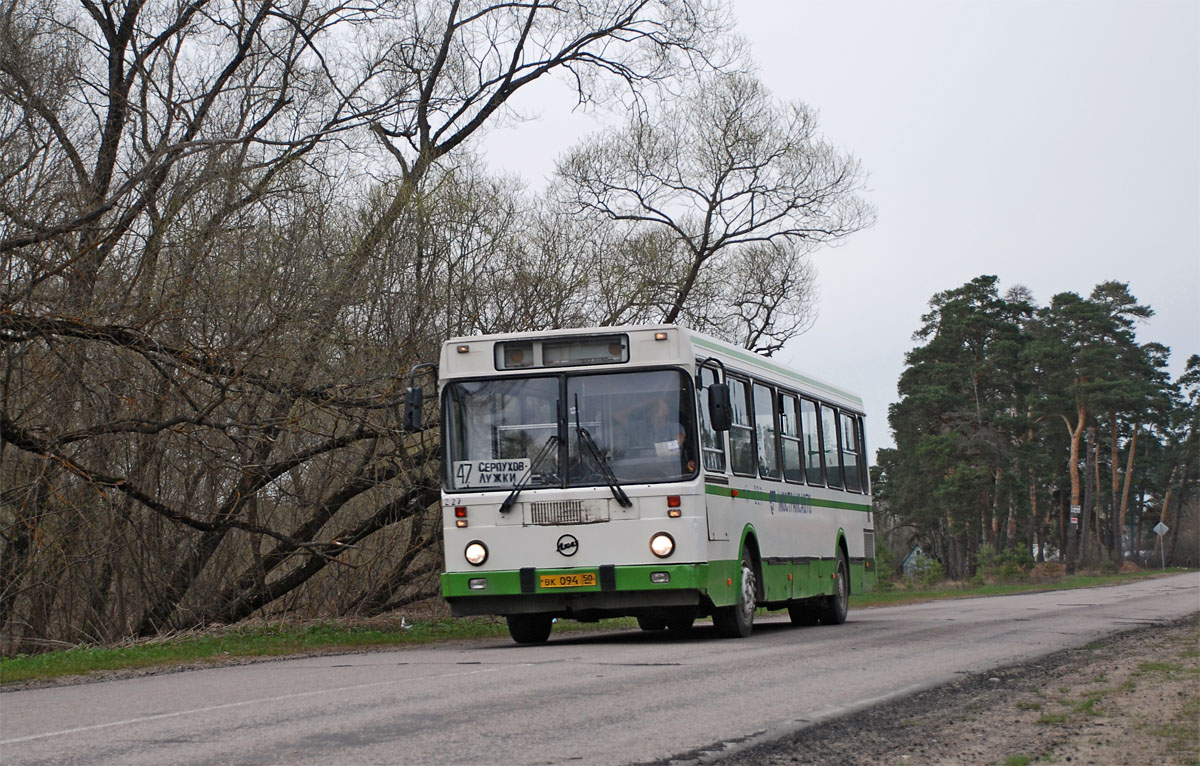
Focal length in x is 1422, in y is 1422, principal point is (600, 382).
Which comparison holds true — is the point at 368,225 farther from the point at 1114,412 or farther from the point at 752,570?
the point at 1114,412

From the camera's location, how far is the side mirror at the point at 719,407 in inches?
556

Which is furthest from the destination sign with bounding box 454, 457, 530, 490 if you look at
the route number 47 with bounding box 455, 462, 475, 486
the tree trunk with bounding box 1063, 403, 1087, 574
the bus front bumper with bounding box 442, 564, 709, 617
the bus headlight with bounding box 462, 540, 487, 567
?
the tree trunk with bounding box 1063, 403, 1087, 574

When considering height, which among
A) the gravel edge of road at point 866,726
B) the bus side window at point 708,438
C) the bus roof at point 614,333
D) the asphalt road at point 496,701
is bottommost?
the gravel edge of road at point 866,726

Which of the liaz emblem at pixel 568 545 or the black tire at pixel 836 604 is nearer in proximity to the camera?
the liaz emblem at pixel 568 545

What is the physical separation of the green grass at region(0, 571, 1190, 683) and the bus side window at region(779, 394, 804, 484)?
12.7 ft

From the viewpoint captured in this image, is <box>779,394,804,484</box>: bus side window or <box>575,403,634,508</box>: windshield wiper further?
<box>779,394,804,484</box>: bus side window

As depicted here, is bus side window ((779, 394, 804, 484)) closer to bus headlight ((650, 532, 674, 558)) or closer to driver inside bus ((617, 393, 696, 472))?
driver inside bus ((617, 393, 696, 472))

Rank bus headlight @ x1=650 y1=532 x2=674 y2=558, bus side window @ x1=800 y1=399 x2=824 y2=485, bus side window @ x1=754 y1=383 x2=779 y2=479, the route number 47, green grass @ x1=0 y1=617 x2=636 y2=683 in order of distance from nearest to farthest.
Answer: green grass @ x1=0 y1=617 x2=636 y2=683 < bus headlight @ x1=650 y1=532 x2=674 y2=558 < the route number 47 < bus side window @ x1=754 y1=383 x2=779 y2=479 < bus side window @ x1=800 y1=399 x2=824 y2=485

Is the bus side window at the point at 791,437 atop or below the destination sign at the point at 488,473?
atop

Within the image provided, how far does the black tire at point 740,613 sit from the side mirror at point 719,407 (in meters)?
2.11

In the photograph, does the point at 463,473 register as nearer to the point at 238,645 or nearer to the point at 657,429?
the point at 657,429

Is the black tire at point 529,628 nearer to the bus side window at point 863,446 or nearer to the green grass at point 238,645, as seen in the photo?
the green grass at point 238,645

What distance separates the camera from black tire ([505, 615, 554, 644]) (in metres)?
15.7

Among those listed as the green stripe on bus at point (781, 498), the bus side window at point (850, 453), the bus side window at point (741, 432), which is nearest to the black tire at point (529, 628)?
the green stripe on bus at point (781, 498)
